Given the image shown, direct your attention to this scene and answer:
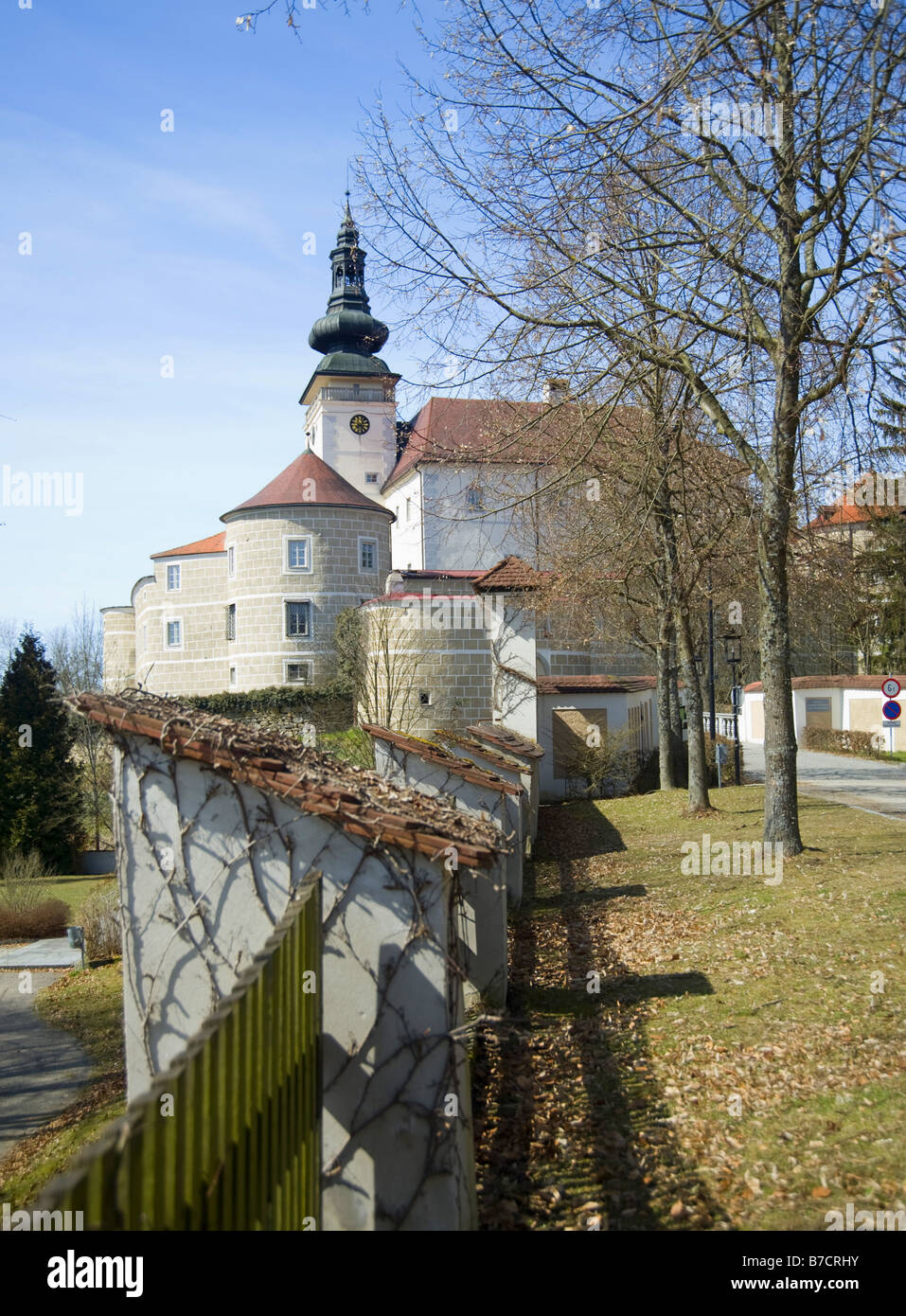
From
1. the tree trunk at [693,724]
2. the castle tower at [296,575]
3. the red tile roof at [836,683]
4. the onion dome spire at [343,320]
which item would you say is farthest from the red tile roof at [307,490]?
the tree trunk at [693,724]

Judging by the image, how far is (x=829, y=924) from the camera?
8.23 m

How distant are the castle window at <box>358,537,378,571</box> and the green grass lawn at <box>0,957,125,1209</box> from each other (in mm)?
33481

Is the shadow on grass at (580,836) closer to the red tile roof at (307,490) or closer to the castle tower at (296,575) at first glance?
the castle tower at (296,575)

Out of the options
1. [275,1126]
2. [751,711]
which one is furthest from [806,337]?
[751,711]

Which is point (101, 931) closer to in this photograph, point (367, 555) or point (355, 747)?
point (355, 747)

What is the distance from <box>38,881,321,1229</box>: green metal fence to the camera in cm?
211

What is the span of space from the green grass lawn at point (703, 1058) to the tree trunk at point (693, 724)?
20.6 feet

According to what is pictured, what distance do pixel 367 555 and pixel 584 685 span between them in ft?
78.1

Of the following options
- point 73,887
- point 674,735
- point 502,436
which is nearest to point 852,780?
point 674,735

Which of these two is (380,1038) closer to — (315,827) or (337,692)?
(315,827)

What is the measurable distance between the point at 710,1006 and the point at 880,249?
20.8 feet

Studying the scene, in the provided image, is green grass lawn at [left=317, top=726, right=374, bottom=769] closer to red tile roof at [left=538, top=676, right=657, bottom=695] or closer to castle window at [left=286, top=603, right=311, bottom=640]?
red tile roof at [left=538, top=676, right=657, bottom=695]

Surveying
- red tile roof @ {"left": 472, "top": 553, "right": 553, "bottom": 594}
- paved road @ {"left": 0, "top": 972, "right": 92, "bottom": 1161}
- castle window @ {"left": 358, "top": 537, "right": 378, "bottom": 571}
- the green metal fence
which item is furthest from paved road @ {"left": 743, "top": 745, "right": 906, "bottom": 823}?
castle window @ {"left": 358, "top": 537, "right": 378, "bottom": 571}

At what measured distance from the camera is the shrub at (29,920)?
64.0 ft
